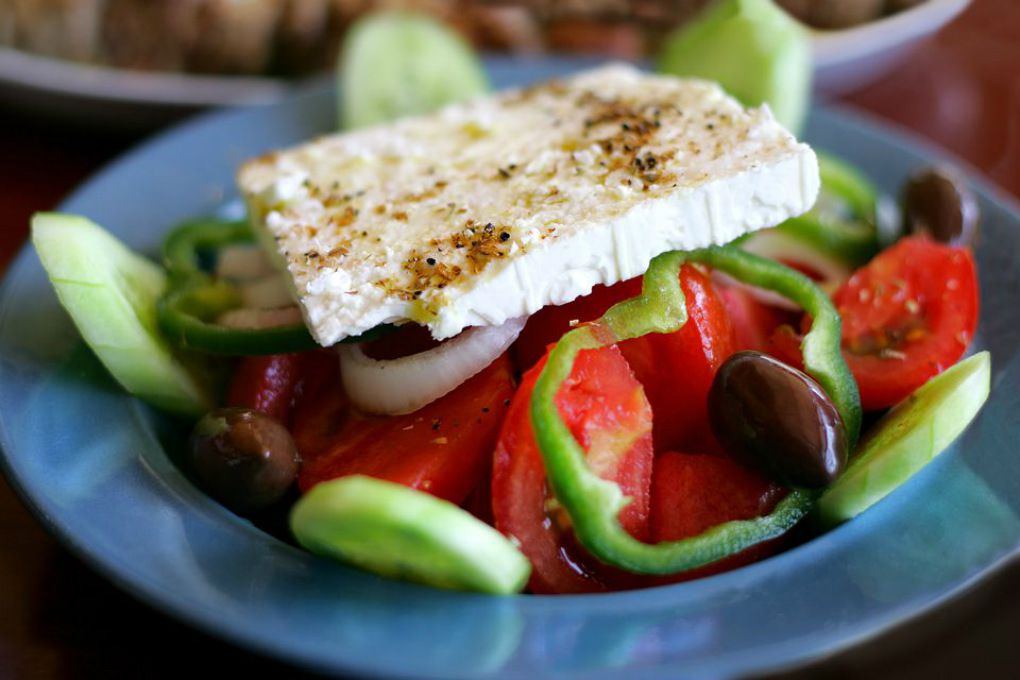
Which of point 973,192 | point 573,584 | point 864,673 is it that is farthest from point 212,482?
point 973,192

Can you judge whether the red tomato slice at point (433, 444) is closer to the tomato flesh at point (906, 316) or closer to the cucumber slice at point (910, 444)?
the cucumber slice at point (910, 444)

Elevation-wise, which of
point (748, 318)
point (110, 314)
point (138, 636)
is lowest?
point (138, 636)

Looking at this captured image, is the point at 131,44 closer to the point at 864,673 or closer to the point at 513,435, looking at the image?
the point at 513,435

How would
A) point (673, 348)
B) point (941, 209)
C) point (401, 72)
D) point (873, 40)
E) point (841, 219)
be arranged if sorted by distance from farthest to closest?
point (873, 40) → point (401, 72) → point (841, 219) → point (941, 209) → point (673, 348)

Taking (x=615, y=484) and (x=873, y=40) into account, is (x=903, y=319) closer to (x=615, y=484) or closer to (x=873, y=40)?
(x=615, y=484)

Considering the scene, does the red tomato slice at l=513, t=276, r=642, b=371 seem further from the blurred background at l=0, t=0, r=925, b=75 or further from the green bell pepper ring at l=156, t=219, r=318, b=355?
the blurred background at l=0, t=0, r=925, b=75

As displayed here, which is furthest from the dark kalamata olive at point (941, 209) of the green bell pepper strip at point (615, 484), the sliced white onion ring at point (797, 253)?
the green bell pepper strip at point (615, 484)

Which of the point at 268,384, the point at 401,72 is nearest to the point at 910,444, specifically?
the point at 268,384
